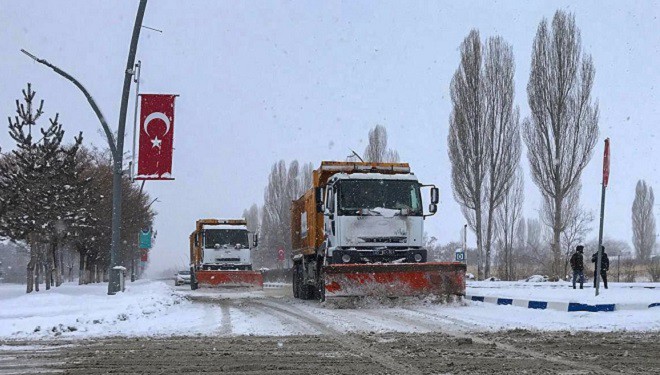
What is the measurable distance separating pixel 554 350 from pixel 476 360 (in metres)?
1.31

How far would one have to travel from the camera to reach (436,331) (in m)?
10.5

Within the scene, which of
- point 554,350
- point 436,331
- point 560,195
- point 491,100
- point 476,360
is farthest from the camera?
point 491,100

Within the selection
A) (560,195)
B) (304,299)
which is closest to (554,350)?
(304,299)

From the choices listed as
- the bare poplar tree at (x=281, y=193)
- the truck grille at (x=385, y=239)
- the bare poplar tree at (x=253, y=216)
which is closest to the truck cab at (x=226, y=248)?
the truck grille at (x=385, y=239)

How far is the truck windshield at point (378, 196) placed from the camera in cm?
1708

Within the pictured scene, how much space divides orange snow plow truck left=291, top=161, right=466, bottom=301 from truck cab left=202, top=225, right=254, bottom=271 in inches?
556

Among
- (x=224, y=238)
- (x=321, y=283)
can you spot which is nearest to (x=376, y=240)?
(x=321, y=283)

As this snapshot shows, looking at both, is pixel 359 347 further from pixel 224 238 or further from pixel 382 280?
pixel 224 238

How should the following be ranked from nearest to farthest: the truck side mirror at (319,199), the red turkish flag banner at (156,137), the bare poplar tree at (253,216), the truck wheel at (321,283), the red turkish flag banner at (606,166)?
the red turkish flag banner at (606,166) < the red turkish flag banner at (156,137) < the truck wheel at (321,283) < the truck side mirror at (319,199) < the bare poplar tree at (253,216)

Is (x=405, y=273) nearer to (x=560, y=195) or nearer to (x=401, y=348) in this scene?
(x=401, y=348)

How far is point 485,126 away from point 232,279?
61.4 feet

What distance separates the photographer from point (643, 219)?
249ft

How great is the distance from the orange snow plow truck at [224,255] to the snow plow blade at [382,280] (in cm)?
1482

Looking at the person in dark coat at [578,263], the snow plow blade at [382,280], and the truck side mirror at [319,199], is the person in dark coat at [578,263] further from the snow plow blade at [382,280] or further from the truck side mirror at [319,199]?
the truck side mirror at [319,199]
